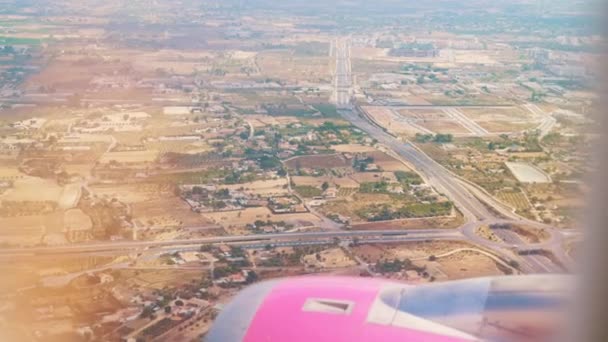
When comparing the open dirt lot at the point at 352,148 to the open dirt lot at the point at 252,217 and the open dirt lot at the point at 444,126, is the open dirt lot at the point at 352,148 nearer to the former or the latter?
the open dirt lot at the point at 444,126

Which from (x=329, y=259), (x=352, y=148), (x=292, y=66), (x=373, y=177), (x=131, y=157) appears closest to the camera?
(x=329, y=259)

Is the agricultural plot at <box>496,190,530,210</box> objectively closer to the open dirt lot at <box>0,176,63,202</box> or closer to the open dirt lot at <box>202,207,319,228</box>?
the open dirt lot at <box>202,207,319,228</box>

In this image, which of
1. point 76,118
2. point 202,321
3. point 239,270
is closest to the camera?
point 202,321

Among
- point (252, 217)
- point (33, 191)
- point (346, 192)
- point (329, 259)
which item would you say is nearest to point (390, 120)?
point (346, 192)

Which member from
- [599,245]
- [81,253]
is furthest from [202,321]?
[599,245]

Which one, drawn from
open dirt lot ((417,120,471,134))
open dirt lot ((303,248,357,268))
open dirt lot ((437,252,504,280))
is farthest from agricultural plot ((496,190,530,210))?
open dirt lot ((417,120,471,134))

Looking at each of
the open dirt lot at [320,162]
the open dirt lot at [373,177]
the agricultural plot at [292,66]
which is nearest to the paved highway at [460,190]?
the open dirt lot at [373,177]

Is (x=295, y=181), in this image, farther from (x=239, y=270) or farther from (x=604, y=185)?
(x=604, y=185)

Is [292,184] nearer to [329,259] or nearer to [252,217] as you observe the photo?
[252,217]
